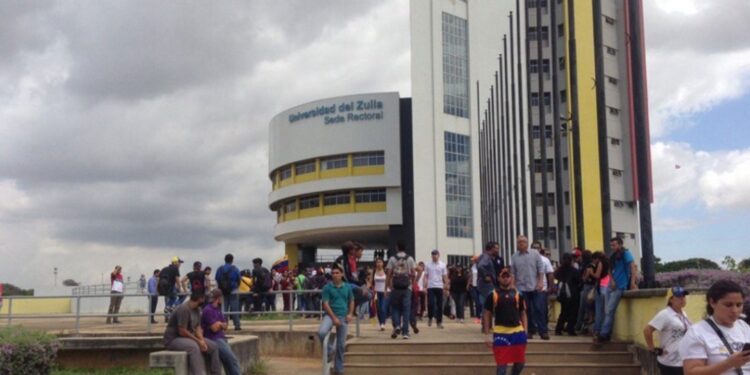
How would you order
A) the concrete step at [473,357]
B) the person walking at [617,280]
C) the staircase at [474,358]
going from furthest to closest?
the person walking at [617,280]
the concrete step at [473,357]
the staircase at [474,358]

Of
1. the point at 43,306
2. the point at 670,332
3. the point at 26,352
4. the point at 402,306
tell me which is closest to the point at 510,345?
the point at 670,332

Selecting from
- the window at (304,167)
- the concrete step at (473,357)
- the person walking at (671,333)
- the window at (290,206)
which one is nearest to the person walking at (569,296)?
the concrete step at (473,357)

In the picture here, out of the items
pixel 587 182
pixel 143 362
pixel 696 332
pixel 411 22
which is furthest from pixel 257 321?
pixel 411 22

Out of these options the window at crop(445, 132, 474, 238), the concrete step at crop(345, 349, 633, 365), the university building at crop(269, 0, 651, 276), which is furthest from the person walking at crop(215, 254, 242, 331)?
the window at crop(445, 132, 474, 238)

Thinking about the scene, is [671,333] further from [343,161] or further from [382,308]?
[343,161]

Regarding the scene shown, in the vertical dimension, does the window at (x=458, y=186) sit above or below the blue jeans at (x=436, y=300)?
above

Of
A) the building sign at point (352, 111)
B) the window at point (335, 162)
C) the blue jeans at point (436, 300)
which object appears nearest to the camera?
the blue jeans at point (436, 300)

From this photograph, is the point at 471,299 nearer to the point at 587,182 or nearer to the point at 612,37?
the point at 587,182

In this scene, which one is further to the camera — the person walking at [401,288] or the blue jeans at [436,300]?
the blue jeans at [436,300]

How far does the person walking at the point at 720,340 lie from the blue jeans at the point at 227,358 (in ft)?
22.6

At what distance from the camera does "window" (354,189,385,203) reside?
6103cm

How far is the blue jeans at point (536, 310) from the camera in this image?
1326 centimetres

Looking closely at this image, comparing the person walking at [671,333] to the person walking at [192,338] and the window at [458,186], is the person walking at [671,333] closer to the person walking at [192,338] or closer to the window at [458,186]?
the person walking at [192,338]

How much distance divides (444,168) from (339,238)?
→ 12170mm
